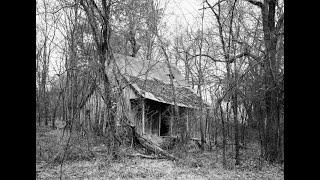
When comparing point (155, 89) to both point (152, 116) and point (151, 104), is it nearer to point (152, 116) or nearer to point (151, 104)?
point (151, 104)

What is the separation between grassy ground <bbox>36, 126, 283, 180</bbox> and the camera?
9281mm

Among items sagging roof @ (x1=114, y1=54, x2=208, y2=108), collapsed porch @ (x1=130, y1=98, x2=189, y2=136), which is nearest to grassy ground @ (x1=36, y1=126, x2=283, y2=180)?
collapsed porch @ (x1=130, y1=98, x2=189, y2=136)

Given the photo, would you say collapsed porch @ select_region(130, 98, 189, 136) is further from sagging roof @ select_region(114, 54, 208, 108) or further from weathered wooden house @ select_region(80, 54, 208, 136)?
sagging roof @ select_region(114, 54, 208, 108)

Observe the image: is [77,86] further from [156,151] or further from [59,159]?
[156,151]

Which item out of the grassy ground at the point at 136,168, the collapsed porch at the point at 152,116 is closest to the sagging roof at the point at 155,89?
the collapsed porch at the point at 152,116

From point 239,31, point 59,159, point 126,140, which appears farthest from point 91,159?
point 239,31

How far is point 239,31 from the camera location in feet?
44.4

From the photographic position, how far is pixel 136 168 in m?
10.5

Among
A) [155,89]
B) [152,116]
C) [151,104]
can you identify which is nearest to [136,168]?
[155,89]

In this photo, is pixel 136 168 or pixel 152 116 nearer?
pixel 136 168

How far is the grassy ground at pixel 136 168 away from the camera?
30.5 feet
